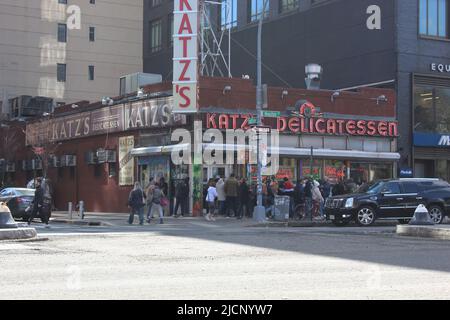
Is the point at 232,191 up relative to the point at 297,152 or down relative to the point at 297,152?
down

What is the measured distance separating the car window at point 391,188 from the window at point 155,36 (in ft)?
118

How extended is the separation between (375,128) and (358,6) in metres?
8.59

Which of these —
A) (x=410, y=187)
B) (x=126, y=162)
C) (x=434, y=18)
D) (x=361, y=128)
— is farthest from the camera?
(x=434, y=18)

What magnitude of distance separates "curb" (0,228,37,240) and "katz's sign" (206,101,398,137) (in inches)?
540

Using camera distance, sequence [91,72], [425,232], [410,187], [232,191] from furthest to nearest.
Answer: [91,72] → [232,191] → [410,187] → [425,232]

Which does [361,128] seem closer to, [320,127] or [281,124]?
[320,127]

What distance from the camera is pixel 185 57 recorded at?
3164cm

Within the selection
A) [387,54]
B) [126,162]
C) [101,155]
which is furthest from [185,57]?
[387,54]

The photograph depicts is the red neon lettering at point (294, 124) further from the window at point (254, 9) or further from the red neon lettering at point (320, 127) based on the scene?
the window at point (254, 9)

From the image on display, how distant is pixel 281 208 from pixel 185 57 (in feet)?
30.5

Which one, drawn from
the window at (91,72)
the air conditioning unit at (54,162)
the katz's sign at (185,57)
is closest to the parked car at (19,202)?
the katz's sign at (185,57)

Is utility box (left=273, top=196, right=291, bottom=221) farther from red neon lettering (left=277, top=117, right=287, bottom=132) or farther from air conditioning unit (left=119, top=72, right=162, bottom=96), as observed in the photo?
air conditioning unit (left=119, top=72, right=162, bottom=96)

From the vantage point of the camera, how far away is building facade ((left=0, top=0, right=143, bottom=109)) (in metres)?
61.4

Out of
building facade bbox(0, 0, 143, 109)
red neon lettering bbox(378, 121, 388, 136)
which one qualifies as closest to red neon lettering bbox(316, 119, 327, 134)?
red neon lettering bbox(378, 121, 388, 136)
